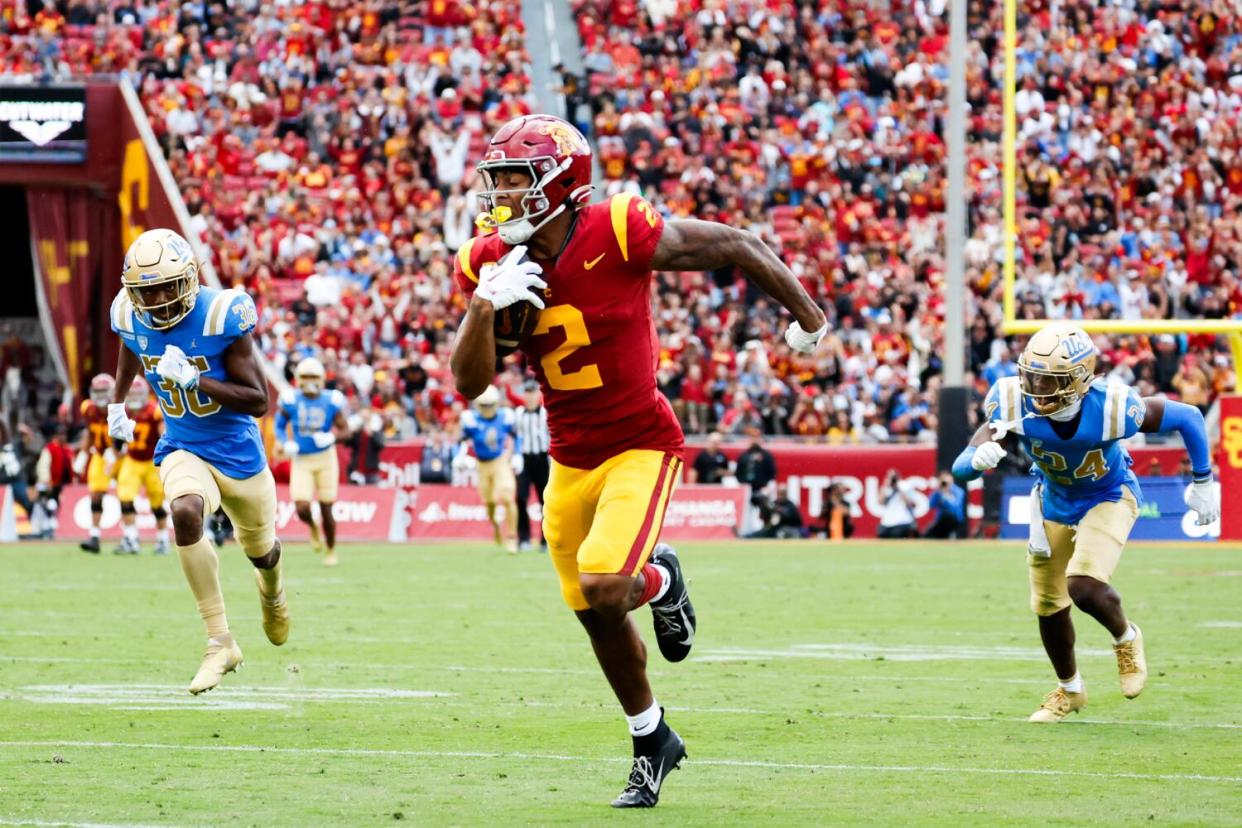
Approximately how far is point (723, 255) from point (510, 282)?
653 mm

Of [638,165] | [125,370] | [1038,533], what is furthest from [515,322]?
[638,165]

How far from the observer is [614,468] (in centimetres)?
620

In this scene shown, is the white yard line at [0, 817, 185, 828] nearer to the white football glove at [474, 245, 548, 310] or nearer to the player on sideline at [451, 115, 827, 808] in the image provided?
the player on sideline at [451, 115, 827, 808]

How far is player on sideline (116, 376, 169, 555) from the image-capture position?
1920 centimetres

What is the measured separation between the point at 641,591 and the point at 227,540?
16.8 metres

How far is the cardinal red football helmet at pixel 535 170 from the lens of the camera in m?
5.95

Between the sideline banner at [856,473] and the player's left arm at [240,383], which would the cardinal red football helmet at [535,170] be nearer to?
the player's left arm at [240,383]

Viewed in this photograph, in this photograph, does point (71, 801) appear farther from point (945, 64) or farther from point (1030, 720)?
point (945, 64)

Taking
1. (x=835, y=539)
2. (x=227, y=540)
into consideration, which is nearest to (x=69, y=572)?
(x=227, y=540)

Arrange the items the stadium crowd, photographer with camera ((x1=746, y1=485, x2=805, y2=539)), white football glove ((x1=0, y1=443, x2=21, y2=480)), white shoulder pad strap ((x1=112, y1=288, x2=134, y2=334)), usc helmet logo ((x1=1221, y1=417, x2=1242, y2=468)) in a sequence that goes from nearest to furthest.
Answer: white shoulder pad strap ((x1=112, y1=288, x2=134, y2=334)) → usc helmet logo ((x1=1221, y1=417, x2=1242, y2=468)) → photographer with camera ((x1=746, y1=485, x2=805, y2=539)) → white football glove ((x1=0, y1=443, x2=21, y2=480)) → the stadium crowd

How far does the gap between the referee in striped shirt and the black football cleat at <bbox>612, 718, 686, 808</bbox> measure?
14.4 metres

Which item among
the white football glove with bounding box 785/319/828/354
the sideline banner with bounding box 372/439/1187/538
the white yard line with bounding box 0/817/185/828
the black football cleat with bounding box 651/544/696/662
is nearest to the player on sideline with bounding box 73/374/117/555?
the sideline banner with bounding box 372/439/1187/538

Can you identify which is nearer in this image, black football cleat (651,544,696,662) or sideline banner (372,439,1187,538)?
black football cleat (651,544,696,662)

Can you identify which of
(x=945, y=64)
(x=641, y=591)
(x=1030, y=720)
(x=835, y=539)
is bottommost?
(x=835, y=539)
